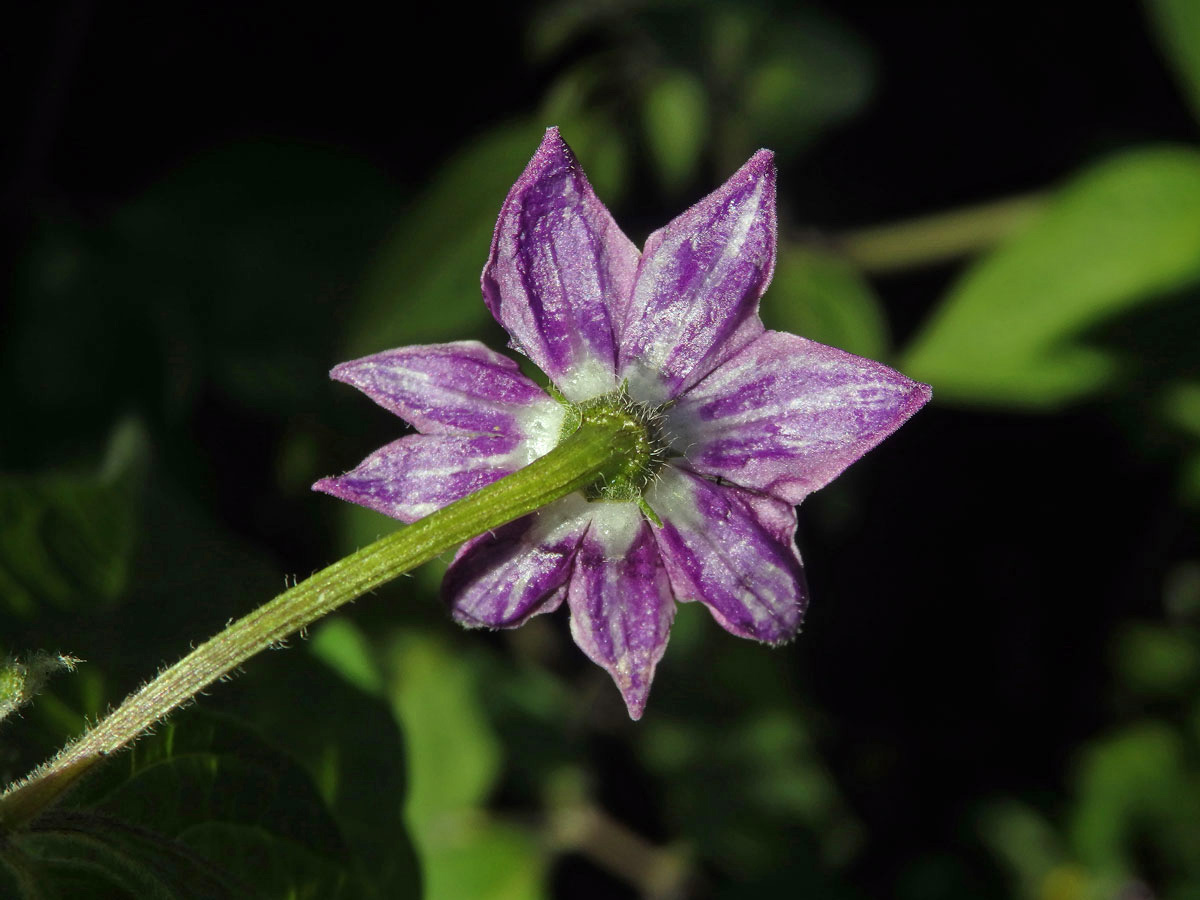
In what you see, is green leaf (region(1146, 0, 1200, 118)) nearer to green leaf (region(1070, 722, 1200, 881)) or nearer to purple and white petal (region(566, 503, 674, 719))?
purple and white petal (region(566, 503, 674, 719))

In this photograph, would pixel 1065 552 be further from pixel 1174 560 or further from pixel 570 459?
pixel 570 459

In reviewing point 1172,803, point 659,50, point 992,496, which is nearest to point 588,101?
point 659,50

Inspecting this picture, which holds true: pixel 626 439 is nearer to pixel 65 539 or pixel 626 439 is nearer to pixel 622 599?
pixel 622 599

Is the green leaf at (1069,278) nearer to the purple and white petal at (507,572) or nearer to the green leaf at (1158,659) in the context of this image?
the purple and white petal at (507,572)

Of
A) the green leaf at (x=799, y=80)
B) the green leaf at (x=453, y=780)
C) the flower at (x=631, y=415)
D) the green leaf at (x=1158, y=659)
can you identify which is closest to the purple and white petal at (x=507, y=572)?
the flower at (x=631, y=415)

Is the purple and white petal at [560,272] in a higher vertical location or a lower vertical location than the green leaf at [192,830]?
higher

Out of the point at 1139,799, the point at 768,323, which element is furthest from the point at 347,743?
the point at 1139,799
